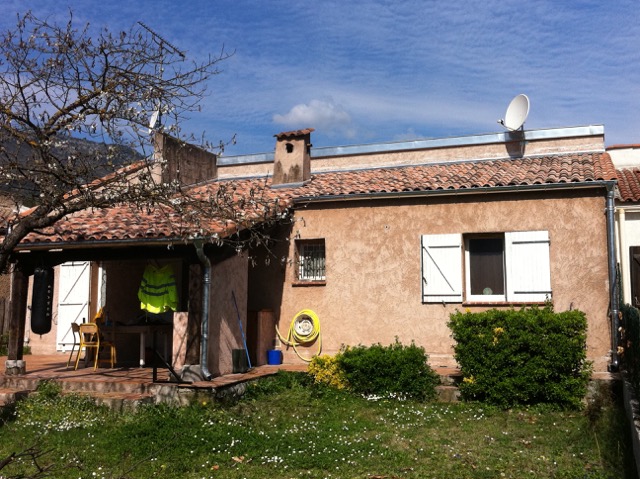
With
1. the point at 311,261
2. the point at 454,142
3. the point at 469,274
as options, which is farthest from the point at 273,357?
the point at 454,142

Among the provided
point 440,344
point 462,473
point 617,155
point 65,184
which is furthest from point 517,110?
point 65,184

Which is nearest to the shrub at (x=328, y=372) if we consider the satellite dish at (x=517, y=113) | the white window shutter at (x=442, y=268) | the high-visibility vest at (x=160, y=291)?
the white window shutter at (x=442, y=268)

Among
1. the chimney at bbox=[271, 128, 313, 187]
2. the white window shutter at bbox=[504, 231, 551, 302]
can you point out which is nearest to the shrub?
the white window shutter at bbox=[504, 231, 551, 302]

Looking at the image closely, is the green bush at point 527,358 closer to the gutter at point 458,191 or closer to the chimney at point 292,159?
the gutter at point 458,191

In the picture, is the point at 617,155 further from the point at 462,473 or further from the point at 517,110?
the point at 462,473

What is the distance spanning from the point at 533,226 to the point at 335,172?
5.93m

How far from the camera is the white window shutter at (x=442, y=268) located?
38.6 ft

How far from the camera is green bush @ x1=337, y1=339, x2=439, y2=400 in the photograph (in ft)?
32.9

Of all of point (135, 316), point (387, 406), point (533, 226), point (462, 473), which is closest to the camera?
point (462, 473)

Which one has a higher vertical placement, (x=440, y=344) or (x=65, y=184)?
(x=65, y=184)

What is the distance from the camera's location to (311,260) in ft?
43.2

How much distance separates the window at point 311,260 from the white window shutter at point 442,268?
2178mm

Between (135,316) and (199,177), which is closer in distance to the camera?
(135,316)

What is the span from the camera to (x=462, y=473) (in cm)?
669
